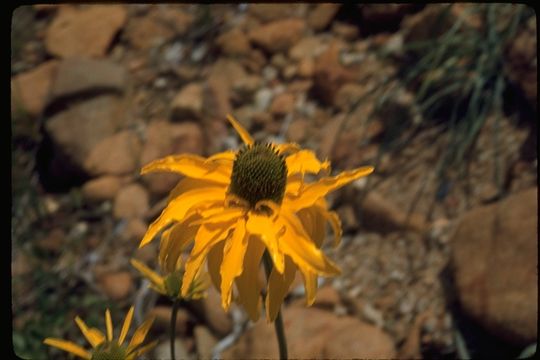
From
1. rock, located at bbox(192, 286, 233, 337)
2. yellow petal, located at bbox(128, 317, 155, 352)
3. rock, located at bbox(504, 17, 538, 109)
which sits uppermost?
yellow petal, located at bbox(128, 317, 155, 352)

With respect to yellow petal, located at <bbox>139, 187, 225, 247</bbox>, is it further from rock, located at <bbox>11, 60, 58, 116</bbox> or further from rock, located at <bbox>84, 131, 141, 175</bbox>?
rock, located at <bbox>11, 60, 58, 116</bbox>

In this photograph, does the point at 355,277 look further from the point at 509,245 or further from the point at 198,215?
the point at 198,215

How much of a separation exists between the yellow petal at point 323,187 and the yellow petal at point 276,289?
128mm

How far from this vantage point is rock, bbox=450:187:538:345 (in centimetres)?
226

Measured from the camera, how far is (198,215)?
4.58 feet

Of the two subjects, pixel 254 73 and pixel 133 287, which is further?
pixel 254 73

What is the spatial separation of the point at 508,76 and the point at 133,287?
1.78m

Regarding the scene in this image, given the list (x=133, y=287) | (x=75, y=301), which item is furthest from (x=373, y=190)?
(x=75, y=301)

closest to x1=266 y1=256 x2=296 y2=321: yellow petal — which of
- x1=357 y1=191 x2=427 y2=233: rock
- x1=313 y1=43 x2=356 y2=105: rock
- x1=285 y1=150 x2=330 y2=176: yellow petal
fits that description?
x1=285 y1=150 x2=330 y2=176: yellow petal

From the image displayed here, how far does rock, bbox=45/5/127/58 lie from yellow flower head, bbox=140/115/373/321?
2699 millimetres

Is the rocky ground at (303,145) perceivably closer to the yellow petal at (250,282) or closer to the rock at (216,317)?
the rock at (216,317)

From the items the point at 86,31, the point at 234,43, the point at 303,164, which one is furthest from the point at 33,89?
the point at 303,164

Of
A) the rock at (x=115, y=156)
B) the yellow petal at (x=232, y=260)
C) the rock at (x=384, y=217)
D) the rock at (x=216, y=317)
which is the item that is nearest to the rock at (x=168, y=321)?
the rock at (x=216, y=317)

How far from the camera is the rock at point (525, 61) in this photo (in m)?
2.77
